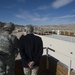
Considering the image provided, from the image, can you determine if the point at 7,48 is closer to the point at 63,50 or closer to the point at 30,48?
the point at 30,48

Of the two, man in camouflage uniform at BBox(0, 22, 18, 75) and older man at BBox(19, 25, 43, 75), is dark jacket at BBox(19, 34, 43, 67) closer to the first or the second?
older man at BBox(19, 25, 43, 75)

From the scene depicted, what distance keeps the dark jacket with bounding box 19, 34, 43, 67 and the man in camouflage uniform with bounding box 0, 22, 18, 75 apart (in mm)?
192

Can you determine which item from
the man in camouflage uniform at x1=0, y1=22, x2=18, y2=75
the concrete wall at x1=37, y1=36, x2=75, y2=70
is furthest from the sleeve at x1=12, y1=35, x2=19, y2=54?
the concrete wall at x1=37, y1=36, x2=75, y2=70

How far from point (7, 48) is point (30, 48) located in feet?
1.68

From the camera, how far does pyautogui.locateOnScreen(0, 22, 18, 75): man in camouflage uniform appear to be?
2.97 metres

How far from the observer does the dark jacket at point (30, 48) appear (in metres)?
3.22

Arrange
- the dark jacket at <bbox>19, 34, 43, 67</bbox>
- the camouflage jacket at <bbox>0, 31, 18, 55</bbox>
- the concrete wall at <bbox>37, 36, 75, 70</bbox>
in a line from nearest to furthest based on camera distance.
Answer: the camouflage jacket at <bbox>0, 31, 18, 55</bbox>
the dark jacket at <bbox>19, 34, 43, 67</bbox>
the concrete wall at <bbox>37, 36, 75, 70</bbox>

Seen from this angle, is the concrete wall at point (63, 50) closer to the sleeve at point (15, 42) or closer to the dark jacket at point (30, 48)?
the dark jacket at point (30, 48)

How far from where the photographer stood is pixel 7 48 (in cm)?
300

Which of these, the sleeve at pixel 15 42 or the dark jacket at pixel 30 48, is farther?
A: the dark jacket at pixel 30 48

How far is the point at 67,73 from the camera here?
11.3 feet

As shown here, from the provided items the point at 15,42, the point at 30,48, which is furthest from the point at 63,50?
the point at 15,42

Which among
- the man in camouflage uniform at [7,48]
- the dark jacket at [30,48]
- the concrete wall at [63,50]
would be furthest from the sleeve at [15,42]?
the concrete wall at [63,50]

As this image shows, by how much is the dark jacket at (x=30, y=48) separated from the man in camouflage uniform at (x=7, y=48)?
0.19 m
